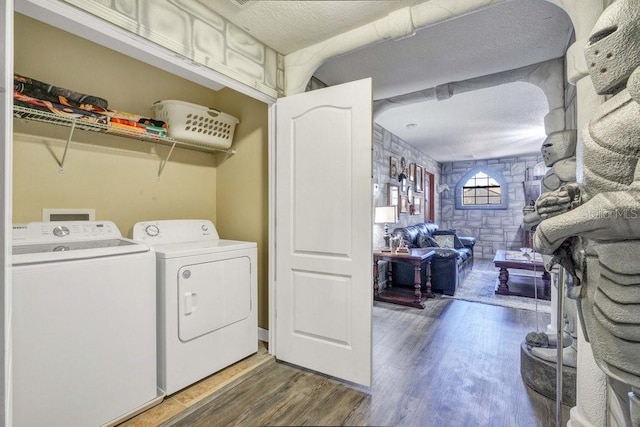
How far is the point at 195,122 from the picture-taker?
2.09 metres

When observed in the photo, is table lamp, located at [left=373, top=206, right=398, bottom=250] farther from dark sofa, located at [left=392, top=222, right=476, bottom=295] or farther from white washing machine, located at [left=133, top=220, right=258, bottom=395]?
white washing machine, located at [left=133, top=220, right=258, bottom=395]

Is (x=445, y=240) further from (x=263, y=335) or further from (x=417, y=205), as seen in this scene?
(x=263, y=335)

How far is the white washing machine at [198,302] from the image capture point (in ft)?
5.30

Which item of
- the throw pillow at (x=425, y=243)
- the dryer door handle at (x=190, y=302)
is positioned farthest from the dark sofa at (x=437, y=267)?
the dryer door handle at (x=190, y=302)

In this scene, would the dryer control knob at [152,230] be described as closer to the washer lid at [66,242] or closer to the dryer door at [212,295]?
the washer lid at [66,242]

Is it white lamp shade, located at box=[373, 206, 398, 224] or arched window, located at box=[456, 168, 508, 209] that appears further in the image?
arched window, located at box=[456, 168, 508, 209]

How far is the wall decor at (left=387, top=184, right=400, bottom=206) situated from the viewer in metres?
4.21

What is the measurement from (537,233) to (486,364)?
1478 mm

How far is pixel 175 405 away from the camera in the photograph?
1.57 metres

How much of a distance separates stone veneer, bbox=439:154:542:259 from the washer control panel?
6824 mm

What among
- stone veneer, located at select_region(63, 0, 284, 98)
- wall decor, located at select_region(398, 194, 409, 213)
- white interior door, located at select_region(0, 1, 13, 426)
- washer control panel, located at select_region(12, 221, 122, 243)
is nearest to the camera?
white interior door, located at select_region(0, 1, 13, 426)

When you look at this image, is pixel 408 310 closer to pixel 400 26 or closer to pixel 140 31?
pixel 400 26

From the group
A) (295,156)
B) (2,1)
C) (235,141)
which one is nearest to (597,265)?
(295,156)

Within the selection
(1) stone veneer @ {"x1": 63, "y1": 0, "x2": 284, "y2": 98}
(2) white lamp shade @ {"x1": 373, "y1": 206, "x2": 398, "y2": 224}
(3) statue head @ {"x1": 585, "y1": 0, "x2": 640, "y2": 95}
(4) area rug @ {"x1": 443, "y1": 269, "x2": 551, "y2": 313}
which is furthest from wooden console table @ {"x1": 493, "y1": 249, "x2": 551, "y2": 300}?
(1) stone veneer @ {"x1": 63, "y1": 0, "x2": 284, "y2": 98}
